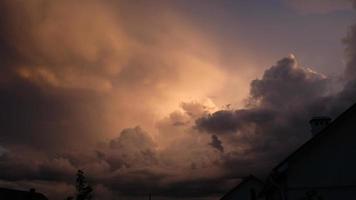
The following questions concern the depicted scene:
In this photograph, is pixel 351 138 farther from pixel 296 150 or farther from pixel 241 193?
pixel 241 193

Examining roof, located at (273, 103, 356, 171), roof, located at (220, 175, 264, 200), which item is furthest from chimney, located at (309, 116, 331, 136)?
roof, located at (220, 175, 264, 200)

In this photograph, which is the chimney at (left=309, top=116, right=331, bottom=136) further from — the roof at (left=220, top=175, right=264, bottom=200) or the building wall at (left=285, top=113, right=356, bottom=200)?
the roof at (left=220, top=175, right=264, bottom=200)

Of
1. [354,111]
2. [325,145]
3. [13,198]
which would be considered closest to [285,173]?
[325,145]

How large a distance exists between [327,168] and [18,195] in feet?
175

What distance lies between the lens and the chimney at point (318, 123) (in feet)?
76.2

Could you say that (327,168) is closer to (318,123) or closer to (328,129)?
(328,129)

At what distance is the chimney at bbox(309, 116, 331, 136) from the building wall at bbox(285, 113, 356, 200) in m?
5.05

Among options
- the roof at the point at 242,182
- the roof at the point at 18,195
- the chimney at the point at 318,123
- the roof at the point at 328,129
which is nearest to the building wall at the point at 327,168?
the roof at the point at 328,129

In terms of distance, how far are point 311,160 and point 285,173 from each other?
4.83 feet

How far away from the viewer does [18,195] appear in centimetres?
5981

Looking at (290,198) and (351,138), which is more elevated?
(351,138)

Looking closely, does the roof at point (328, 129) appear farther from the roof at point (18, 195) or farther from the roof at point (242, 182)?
the roof at point (18, 195)

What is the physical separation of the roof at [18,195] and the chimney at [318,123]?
48.7 metres

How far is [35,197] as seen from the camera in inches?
2453
